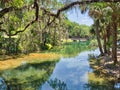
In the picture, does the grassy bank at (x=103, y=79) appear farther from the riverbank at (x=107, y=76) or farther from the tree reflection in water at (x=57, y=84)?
the tree reflection in water at (x=57, y=84)

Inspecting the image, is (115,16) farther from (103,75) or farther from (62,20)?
(62,20)

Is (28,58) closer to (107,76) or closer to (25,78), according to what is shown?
(25,78)

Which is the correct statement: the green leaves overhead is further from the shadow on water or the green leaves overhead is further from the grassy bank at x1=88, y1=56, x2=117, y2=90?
the grassy bank at x1=88, y1=56, x2=117, y2=90

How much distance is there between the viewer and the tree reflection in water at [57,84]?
2058 cm

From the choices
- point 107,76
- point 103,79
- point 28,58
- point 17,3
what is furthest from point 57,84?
point 28,58

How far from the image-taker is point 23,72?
28.2 metres

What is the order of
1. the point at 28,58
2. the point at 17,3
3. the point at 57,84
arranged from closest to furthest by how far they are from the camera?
the point at 17,3, the point at 57,84, the point at 28,58

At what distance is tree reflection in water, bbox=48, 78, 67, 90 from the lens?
20.6 meters

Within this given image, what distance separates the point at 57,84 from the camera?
858 inches

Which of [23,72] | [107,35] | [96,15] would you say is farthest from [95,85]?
[107,35]

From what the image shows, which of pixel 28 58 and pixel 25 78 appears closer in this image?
pixel 25 78

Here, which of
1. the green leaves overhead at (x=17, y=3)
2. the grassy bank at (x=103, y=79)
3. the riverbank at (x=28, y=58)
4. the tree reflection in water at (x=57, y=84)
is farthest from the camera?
the riverbank at (x=28, y=58)

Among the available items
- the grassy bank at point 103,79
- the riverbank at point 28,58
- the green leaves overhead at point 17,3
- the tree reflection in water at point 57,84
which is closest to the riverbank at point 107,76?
the grassy bank at point 103,79

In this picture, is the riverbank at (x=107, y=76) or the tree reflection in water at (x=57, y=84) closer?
the tree reflection in water at (x=57, y=84)
